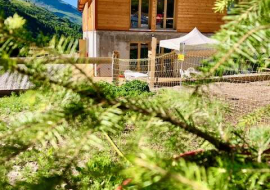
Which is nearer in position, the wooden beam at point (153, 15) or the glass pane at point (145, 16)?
the wooden beam at point (153, 15)

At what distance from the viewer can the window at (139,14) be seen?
1557cm

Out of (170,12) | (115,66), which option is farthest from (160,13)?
(115,66)

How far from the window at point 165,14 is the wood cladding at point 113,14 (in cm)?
196

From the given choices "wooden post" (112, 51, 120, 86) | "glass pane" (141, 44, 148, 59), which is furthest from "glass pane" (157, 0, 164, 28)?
"wooden post" (112, 51, 120, 86)

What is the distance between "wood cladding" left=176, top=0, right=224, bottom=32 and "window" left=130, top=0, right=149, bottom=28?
165 cm

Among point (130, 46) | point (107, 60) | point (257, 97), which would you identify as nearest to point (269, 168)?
point (107, 60)

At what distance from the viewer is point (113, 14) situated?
48.8 ft

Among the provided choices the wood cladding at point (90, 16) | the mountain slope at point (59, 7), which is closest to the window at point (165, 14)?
the wood cladding at point (90, 16)

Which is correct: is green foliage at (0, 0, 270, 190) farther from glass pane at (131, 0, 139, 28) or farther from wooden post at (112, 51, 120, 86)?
glass pane at (131, 0, 139, 28)

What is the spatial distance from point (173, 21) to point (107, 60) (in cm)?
786

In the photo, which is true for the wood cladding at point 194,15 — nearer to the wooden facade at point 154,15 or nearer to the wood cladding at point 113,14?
the wooden facade at point 154,15

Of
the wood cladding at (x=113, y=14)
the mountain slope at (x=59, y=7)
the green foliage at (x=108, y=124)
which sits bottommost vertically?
the green foliage at (x=108, y=124)

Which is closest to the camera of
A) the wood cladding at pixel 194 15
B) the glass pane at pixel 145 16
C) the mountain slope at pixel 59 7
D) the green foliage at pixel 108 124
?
the green foliage at pixel 108 124

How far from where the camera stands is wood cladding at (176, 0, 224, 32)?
1554 cm
